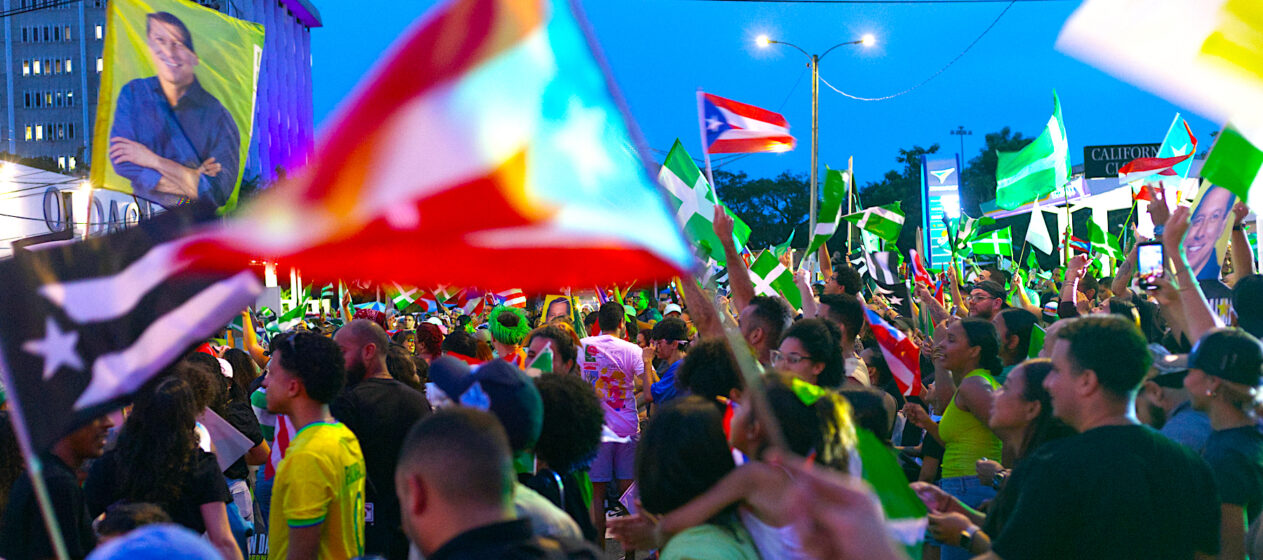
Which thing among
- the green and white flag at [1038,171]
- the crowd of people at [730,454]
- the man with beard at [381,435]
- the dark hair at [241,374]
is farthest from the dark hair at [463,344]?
the green and white flag at [1038,171]

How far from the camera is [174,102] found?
6.78 m

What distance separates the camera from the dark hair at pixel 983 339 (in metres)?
5.24

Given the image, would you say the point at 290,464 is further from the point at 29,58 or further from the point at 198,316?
the point at 29,58

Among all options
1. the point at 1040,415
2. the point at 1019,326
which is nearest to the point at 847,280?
the point at 1019,326

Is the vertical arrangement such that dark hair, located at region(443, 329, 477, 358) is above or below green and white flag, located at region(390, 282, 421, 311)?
above

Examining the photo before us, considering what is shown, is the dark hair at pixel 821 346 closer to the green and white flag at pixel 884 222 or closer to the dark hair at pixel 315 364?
the dark hair at pixel 315 364

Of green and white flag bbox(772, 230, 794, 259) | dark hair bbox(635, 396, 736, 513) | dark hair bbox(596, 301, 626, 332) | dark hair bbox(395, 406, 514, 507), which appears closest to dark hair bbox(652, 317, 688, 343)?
dark hair bbox(596, 301, 626, 332)

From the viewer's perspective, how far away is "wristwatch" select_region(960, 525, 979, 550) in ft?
10.7

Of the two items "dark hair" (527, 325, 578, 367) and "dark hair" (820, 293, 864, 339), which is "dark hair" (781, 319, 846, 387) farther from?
"dark hair" (527, 325, 578, 367)

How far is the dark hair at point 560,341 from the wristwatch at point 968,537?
3924 millimetres

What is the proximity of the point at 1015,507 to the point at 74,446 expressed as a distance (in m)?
3.51

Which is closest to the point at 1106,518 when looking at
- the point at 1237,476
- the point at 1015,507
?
the point at 1015,507

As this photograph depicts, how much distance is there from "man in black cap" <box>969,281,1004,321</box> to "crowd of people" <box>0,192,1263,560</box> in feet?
8.20

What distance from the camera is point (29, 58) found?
113875 millimetres
